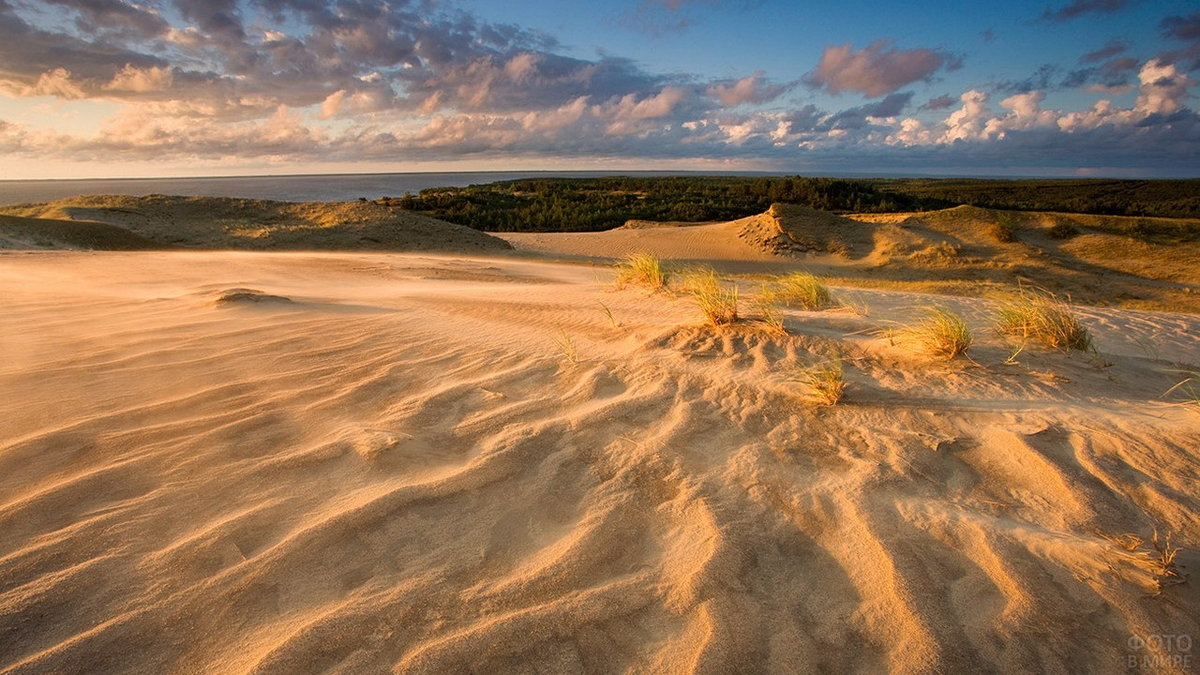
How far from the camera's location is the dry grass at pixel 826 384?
2.66 m

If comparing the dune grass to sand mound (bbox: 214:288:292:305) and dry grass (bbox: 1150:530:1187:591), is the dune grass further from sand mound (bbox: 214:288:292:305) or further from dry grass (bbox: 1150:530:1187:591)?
dry grass (bbox: 1150:530:1187:591)

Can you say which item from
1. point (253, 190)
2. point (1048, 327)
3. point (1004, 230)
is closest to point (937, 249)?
point (1004, 230)

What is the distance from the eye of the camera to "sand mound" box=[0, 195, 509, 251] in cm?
1312

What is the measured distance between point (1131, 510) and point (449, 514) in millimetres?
→ 2181

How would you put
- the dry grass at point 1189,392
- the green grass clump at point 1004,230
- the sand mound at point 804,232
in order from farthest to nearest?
1. the sand mound at point 804,232
2. the green grass clump at point 1004,230
3. the dry grass at point 1189,392

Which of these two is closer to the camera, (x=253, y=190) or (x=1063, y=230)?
(x=1063, y=230)

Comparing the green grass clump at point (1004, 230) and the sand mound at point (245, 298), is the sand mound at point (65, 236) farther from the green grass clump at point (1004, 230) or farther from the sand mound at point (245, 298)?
the green grass clump at point (1004, 230)

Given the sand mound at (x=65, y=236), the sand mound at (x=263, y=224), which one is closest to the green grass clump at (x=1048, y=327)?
the sand mound at (x=263, y=224)

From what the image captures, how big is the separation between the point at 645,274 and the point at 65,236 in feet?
40.4

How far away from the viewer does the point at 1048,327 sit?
3.44 metres

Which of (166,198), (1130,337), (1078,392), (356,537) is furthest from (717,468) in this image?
(166,198)

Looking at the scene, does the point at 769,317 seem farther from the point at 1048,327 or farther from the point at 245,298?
Result: the point at 245,298

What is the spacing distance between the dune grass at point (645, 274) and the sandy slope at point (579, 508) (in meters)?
2.16

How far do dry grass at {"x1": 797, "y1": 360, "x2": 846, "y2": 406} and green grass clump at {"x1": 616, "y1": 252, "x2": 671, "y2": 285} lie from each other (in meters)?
2.72
